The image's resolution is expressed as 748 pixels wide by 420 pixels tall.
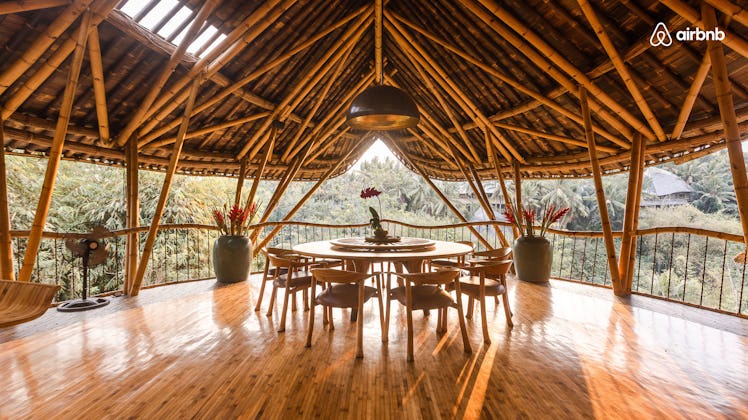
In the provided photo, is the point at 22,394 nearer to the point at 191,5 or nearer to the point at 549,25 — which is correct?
the point at 191,5

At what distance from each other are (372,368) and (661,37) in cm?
470

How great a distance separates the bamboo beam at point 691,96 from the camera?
3.72m

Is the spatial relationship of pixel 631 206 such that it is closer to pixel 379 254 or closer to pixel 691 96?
pixel 691 96

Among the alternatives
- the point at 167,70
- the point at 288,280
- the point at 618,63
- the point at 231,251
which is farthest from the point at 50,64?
the point at 618,63

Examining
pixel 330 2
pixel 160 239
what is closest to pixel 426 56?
pixel 330 2

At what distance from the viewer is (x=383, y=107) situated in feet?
11.5

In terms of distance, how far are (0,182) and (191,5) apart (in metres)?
3.02

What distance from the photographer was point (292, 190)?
2575 centimetres

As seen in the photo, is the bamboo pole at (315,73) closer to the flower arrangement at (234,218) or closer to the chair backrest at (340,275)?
the flower arrangement at (234,218)

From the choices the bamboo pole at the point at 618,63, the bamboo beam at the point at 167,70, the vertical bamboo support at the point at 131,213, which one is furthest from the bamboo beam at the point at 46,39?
the bamboo pole at the point at 618,63

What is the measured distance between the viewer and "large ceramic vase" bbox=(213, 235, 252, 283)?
600cm

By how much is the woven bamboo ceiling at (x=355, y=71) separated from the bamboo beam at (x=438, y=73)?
0.04 meters

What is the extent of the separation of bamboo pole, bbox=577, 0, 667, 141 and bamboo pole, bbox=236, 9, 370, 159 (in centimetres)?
312

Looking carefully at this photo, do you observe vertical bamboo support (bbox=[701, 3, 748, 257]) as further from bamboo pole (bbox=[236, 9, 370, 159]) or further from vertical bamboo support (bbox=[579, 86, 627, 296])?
bamboo pole (bbox=[236, 9, 370, 159])
